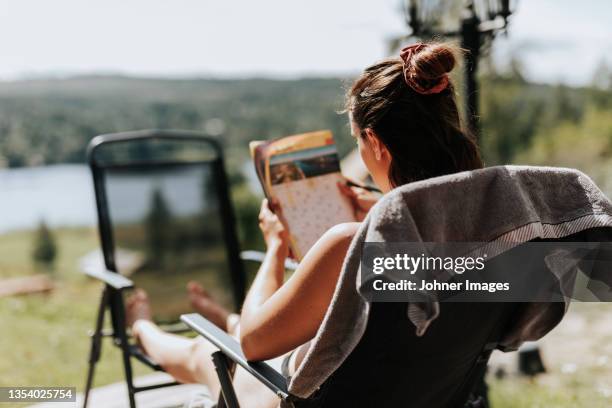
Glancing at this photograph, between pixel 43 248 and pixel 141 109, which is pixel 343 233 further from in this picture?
pixel 141 109

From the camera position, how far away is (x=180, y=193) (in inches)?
124

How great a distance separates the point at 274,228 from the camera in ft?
6.21

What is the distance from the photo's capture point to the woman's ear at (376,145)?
59.4 inches

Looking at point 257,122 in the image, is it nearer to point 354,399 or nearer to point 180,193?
point 180,193

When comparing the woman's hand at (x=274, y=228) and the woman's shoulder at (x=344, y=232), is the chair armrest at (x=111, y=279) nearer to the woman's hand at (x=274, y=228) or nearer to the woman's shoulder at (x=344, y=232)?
the woman's hand at (x=274, y=228)

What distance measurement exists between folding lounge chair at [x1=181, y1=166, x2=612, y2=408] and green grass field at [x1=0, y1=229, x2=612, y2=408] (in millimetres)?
1482

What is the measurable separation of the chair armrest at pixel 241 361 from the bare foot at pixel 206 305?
3.38 ft

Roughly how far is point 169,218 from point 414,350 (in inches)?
79.9

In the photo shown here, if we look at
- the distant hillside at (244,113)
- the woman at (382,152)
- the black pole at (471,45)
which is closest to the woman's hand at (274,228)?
the woman at (382,152)

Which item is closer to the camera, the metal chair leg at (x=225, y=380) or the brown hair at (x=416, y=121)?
the brown hair at (x=416, y=121)

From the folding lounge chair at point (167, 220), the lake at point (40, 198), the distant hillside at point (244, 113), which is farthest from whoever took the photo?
the distant hillside at point (244, 113)

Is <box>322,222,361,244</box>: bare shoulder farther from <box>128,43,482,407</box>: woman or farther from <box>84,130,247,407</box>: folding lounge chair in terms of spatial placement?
A: <box>84,130,247,407</box>: folding lounge chair

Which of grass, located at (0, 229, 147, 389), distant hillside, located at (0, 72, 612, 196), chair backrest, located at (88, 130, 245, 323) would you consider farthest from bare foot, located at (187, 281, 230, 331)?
distant hillside, located at (0, 72, 612, 196)

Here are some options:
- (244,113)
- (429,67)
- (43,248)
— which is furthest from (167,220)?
(244,113)
